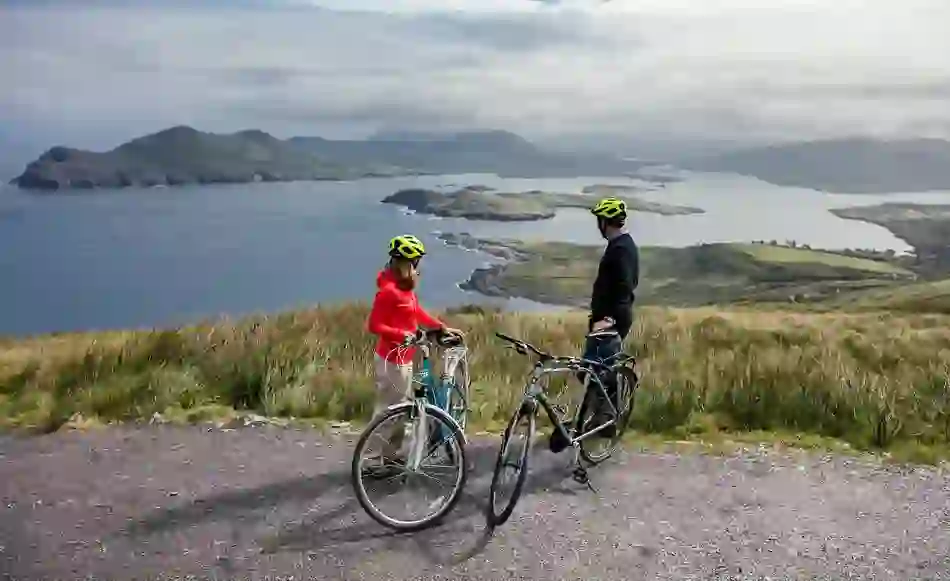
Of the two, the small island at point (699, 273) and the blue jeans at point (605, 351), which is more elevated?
the blue jeans at point (605, 351)

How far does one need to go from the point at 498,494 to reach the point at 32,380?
528 cm

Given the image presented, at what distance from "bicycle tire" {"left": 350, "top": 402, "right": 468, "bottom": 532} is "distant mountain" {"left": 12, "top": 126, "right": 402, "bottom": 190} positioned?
17.4m

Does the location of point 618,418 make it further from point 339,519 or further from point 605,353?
point 339,519

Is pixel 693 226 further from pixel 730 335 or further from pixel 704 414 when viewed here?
pixel 704 414

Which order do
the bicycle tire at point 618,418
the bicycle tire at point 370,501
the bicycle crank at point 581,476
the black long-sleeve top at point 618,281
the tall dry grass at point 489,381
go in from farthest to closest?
the tall dry grass at point 489,381
the bicycle tire at point 618,418
the black long-sleeve top at point 618,281
the bicycle crank at point 581,476
the bicycle tire at point 370,501

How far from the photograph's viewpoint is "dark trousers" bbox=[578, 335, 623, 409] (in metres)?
5.11

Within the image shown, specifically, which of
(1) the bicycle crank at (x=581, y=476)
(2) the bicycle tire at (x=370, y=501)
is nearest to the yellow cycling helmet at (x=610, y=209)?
(1) the bicycle crank at (x=581, y=476)

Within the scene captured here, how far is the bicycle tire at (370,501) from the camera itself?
4094 mm

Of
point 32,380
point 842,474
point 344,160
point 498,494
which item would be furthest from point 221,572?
point 344,160

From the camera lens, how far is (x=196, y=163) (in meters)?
21.7

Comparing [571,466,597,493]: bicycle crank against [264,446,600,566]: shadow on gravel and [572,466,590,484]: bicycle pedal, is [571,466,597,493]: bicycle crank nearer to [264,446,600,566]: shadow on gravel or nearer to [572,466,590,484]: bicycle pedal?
[572,466,590,484]: bicycle pedal

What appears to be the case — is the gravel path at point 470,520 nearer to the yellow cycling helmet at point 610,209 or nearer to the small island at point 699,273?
the yellow cycling helmet at point 610,209

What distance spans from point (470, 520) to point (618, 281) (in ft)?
5.72

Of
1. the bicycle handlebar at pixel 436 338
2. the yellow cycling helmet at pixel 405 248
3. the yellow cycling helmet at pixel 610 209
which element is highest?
the yellow cycling helmet at pixel 610 209
